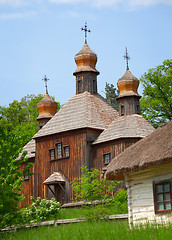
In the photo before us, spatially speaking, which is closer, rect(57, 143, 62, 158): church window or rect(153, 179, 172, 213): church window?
rect(153, 179, 172, 213): church window

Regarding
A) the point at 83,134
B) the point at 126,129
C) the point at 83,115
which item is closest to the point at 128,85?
the point at 83,115

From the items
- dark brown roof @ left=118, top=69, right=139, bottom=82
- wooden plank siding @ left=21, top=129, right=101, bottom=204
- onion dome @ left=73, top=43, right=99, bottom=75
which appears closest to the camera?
wooden plank siding @ left=21, top=129, right=101, bottom=204

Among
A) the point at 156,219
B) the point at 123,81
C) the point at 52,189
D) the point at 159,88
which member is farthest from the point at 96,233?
the point at 159,88

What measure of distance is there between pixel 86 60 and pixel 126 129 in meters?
8.81

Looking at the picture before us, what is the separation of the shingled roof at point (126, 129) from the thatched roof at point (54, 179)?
3627 mm

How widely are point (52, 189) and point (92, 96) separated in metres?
8.03

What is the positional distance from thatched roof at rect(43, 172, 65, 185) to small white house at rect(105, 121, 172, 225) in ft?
55.3

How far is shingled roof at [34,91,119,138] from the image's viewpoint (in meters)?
38.6

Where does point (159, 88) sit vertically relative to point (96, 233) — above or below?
above

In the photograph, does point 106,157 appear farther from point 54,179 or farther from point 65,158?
point 54,179

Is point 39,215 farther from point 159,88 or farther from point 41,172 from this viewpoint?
point 159,88

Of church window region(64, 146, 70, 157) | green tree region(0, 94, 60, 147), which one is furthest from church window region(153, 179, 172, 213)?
green tree region(0, 94, 60, 147)

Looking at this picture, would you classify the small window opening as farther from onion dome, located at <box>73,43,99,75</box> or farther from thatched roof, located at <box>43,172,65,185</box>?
onion dome, located at <box>73,43,99,75</box>

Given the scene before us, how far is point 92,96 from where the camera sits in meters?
41.7
